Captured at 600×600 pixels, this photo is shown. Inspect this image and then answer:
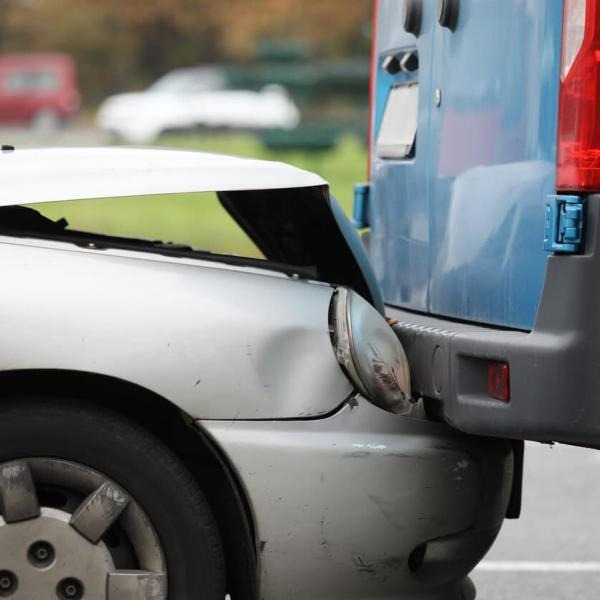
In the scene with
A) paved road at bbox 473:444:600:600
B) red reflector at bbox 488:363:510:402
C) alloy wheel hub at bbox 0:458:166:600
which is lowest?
paved road at bbox 473:444:600:600

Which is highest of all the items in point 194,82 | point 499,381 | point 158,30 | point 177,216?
point 158,30

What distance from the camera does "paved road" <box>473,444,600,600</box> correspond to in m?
5.46

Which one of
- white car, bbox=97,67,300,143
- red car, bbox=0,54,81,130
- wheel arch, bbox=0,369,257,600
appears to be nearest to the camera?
wheel arch, bbox=0,369,257,600

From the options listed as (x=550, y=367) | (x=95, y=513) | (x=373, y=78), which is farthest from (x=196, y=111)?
(x=550, y=367)

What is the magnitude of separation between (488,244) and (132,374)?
94 cm

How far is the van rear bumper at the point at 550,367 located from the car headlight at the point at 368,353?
12 cm

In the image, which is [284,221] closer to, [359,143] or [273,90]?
[359,143]

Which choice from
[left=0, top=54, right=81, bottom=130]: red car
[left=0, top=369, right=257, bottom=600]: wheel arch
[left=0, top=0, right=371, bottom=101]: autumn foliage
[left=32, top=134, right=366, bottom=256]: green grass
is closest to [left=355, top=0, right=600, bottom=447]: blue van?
[left=0, top=369, right=257, bottom=600]: wheel arch

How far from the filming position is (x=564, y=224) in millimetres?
3404

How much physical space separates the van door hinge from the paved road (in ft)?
7.17

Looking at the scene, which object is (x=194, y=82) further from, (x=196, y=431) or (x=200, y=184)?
(x=196, y=431)

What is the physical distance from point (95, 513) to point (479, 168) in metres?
1.25

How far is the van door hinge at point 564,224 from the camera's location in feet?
11.1

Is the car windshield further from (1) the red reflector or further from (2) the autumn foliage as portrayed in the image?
(1) the red reflector
